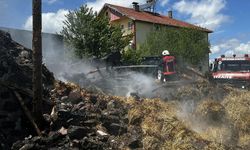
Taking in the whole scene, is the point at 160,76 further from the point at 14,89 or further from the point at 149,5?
the point at 149,5

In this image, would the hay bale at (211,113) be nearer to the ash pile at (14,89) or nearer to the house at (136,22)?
the ash pile at (14,89)

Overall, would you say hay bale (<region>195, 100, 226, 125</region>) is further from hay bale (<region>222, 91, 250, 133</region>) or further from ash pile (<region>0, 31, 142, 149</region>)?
ash pile (<region>0, 31, 142, 149</region>)

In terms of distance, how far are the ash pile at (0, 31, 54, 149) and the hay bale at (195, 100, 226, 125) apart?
480cm

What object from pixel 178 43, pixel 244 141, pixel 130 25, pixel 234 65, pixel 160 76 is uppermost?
pixel 130 25

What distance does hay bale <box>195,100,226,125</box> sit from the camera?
1407 centimetres

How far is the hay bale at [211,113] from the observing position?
554 inches

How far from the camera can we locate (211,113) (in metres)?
14.2

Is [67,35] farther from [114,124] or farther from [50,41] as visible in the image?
[114,124]

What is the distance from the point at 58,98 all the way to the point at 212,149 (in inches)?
187

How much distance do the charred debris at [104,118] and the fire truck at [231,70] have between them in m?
4.50

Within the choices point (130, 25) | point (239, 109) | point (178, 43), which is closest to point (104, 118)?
point (239, 109)

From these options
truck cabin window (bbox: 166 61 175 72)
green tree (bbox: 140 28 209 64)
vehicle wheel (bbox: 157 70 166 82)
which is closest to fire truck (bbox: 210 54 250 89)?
truck cabin window (bbox: 166 61 175 72)

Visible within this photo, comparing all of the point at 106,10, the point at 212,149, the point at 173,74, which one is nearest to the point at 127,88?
the point at 173,74

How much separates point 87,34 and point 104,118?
64.6 ft
